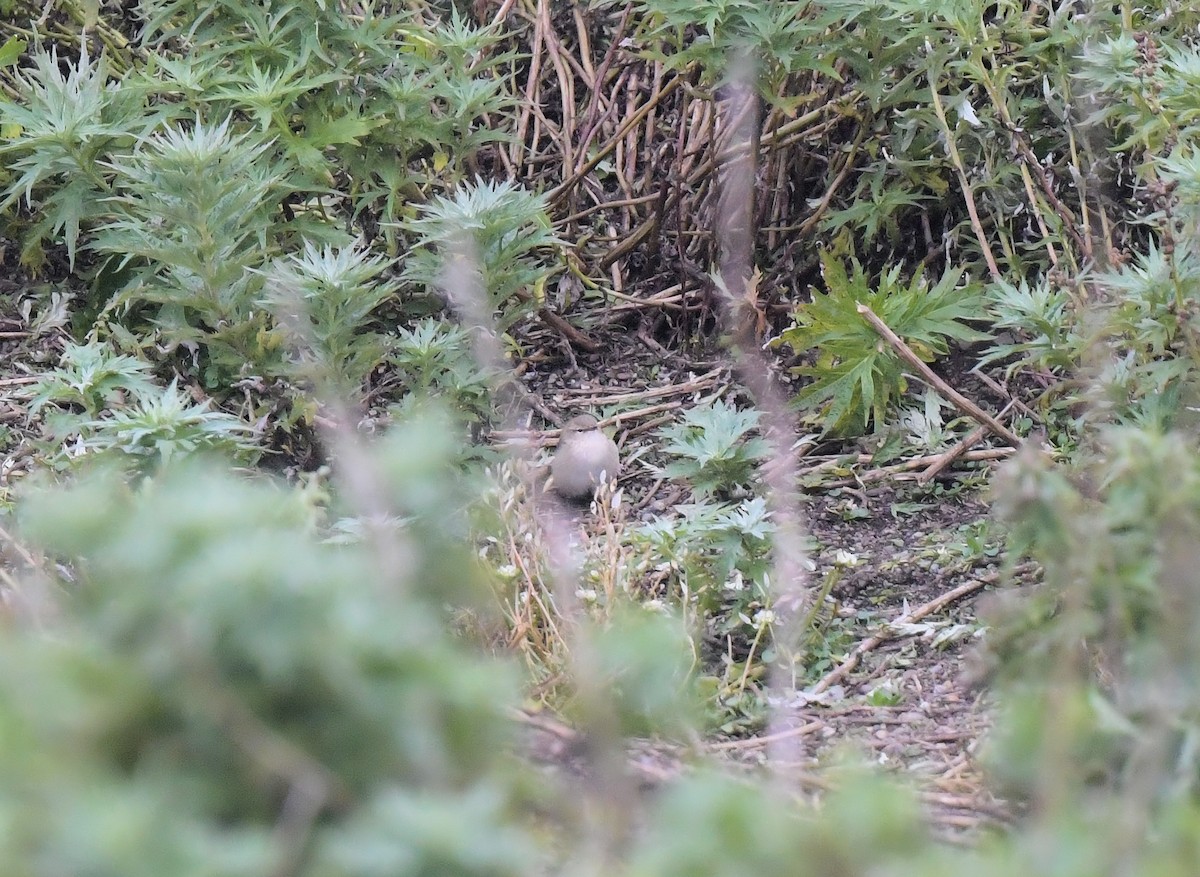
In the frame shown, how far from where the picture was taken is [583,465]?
2934 mm

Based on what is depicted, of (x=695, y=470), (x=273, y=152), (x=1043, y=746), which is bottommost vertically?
Answer: (x=695, y=470)

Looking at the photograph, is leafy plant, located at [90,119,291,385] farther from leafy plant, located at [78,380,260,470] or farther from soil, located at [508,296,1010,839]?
soil, located at [508,296,1010,839]

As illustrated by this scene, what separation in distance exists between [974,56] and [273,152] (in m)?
1.66

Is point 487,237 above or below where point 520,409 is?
above

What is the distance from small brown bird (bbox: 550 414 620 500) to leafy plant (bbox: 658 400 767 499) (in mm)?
233

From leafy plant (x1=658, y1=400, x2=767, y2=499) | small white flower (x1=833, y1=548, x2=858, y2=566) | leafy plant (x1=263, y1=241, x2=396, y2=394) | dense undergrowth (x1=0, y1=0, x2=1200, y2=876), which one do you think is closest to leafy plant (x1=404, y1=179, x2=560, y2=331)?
dense undergrowth (x1=0, y1=0, x2=1200, y2=876)

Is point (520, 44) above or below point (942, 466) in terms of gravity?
above

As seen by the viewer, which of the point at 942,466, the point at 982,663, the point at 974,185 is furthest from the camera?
the point at 974,185

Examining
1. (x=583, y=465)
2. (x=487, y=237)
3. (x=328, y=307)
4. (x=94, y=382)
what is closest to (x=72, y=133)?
(x=94, y=382)

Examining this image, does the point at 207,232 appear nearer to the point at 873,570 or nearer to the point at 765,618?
the point at 765,618

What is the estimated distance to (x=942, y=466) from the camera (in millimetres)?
2912

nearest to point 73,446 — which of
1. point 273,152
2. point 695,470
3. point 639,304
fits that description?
point 273,152

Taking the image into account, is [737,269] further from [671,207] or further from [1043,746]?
[1043,746]

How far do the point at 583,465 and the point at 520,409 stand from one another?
0.41 meters
